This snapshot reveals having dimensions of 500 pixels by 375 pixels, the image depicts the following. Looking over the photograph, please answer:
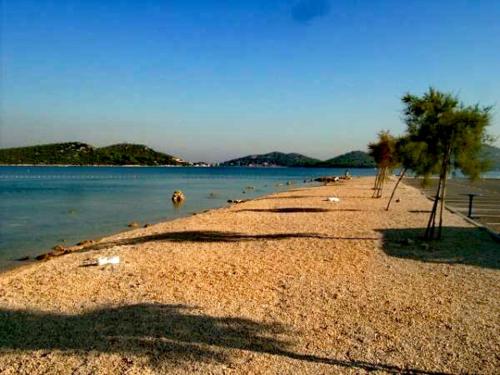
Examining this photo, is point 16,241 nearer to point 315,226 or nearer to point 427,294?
point 315,226

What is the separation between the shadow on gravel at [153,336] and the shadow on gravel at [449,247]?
7042mm

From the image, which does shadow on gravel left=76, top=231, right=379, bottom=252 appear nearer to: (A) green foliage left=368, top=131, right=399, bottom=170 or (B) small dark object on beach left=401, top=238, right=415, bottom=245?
(B) small dark object on beach left=401, top=238, right=415, bottom=245

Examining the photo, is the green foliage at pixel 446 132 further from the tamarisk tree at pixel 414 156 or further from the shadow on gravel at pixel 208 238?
the shadow on gravel at pixel 208 238

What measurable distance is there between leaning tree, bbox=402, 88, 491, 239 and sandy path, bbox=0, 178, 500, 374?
2676 mm

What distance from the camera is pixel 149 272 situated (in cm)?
1101

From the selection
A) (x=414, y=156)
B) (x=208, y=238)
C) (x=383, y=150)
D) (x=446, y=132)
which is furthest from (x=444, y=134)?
(x=383, y=150)

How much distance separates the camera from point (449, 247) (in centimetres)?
1391

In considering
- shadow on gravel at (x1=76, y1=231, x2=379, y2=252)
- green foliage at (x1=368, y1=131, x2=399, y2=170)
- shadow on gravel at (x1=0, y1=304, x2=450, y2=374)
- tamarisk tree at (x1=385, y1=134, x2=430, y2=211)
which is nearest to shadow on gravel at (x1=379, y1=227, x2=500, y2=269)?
shadow on gravel at (x1=76, y1=231, x2=379, y2=252)

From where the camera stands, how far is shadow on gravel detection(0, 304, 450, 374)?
626cm

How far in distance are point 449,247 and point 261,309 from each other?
27.3ft

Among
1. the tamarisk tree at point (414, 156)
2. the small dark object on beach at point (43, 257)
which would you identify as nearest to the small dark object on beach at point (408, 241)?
the tamarisk tree at point (414, 156)

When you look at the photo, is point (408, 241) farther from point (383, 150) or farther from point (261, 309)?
point (383, 150)

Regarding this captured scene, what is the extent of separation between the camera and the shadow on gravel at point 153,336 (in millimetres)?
6258

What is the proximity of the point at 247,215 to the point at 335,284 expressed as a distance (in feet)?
44.1
